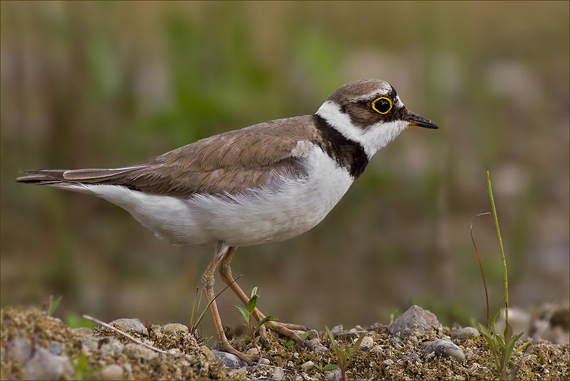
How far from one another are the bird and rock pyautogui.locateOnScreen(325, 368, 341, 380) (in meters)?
0.55

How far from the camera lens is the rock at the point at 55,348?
347 centimetres

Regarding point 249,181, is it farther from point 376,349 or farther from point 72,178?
point 376,349

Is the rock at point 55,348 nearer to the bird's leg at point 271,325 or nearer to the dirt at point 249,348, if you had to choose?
the dirt at point 249,348

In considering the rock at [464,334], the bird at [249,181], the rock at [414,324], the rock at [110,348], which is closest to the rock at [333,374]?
the bird at [249,181]

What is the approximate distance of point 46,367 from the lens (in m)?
3.32

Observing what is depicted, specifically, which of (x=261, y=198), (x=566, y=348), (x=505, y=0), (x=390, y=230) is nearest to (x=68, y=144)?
(x=390, y=230)

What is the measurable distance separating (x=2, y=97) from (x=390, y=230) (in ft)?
18.6

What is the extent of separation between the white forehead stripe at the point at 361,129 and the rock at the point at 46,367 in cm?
273

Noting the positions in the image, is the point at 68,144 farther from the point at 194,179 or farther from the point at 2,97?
the point at 194,179

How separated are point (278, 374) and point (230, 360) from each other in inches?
13.9

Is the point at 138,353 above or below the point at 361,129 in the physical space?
below

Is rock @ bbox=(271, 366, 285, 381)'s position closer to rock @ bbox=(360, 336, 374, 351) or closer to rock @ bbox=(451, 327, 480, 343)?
rock @ bbox=(360, 336, 374, 351)

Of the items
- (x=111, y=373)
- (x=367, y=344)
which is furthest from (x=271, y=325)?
(x=111, y=373)

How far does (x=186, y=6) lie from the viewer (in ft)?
36.7
